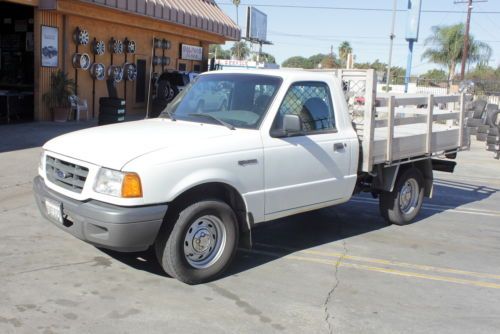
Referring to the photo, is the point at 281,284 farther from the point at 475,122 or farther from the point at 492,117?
the point at 475,122

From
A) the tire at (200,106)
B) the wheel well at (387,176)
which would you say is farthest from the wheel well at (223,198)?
the wheel well at (387,176)

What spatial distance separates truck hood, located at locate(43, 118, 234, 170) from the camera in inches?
177

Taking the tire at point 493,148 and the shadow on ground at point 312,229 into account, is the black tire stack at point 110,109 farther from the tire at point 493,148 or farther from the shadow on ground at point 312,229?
the tire at point 493,148

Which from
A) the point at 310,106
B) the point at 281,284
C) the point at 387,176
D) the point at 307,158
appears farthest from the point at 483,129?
the point at 281,284

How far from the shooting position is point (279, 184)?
5402 mm

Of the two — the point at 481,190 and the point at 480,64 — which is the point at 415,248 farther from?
the point at 480,64

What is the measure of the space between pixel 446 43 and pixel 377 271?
5380 cm

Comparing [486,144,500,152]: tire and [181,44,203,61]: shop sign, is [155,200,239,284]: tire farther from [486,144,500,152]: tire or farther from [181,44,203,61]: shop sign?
[181,44,203,61]: shop sign

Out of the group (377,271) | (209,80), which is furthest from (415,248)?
(209,80)

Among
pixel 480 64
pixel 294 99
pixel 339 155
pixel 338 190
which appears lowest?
pixel 338 190

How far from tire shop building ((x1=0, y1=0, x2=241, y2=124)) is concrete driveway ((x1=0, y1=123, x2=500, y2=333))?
8.89m

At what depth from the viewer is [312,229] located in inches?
277

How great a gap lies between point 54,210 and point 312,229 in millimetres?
3381

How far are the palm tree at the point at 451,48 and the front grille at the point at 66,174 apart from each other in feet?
178
